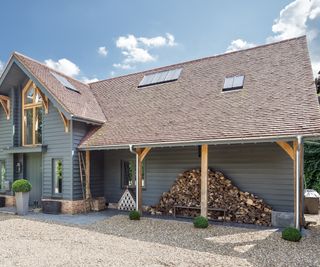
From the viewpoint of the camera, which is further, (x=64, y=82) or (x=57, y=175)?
(x=64, y=82)

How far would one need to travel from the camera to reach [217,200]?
8.90m

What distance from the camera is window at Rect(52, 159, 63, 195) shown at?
10641 mm

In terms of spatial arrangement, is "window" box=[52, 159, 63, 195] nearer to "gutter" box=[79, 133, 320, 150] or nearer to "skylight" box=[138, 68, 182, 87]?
"gutter" box=[79, 133, 320, 150]

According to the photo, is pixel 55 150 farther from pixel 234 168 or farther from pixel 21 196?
A: pixel 234 168

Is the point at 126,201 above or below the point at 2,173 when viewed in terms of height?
below

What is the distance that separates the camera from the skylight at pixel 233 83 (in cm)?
990

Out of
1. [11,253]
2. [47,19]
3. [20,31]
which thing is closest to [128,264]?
[11,253]

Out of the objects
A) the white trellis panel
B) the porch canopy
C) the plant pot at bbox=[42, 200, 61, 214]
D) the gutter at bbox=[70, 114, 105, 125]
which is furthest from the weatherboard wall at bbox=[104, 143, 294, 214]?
the plant pot at bbox=[42, 200, 61, 214]

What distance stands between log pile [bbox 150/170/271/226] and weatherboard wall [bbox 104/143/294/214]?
30 cm

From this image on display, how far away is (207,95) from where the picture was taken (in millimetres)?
10195

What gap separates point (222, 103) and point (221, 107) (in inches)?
10.3

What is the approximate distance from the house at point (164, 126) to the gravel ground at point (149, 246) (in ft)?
3.88

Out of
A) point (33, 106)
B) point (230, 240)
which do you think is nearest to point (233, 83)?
point (230, 240)

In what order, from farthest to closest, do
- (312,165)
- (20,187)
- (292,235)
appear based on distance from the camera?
1. (312,165)
2. (20,187)
3. (292,235)
